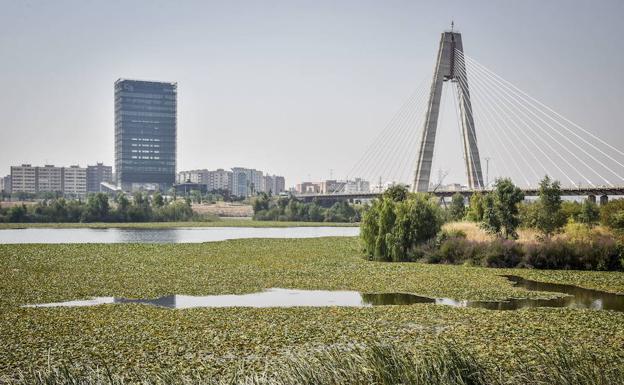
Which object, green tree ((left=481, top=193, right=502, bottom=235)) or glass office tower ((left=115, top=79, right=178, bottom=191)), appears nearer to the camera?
green tree ((left=481, top=193, right=502, bottom=235))

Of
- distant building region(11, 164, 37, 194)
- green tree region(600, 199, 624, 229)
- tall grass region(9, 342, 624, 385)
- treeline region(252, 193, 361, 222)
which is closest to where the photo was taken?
→ tall grass region(9, 342, 624, 385)

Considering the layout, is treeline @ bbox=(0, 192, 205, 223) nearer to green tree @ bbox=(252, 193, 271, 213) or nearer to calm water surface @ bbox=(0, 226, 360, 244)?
green tree @ bbox=(252, 193, 271, 213)

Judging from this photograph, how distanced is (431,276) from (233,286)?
688 centimetres

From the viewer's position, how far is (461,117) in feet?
166

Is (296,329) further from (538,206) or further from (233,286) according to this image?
(538,206)

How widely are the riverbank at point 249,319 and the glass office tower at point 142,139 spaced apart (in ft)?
563

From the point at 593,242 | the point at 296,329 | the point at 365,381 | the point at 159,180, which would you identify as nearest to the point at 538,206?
the point at 593,242

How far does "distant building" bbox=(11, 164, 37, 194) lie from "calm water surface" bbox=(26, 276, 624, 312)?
611ft

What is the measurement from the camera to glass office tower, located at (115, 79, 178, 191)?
7657 inches

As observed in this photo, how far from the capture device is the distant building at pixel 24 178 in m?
192

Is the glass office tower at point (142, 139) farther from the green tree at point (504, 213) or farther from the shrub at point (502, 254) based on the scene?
the shrub at point (502, 254)

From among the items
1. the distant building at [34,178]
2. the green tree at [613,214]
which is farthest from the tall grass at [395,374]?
the distant building at [34,178]

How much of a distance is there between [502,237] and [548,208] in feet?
11.0

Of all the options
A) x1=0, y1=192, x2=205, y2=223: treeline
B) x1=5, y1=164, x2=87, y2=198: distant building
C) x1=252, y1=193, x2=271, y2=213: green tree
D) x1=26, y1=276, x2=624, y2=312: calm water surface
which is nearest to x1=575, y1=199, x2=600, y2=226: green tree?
x1=26, y1=276, x2=624, y2=312: calm water surface
